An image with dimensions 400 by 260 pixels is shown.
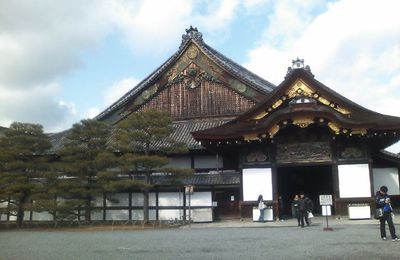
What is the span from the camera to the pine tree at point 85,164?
2672cm

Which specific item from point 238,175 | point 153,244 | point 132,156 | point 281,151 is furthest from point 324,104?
point 153,244

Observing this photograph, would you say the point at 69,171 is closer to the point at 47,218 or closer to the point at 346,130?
the point at 47,218

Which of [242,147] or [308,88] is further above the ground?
[308,88]

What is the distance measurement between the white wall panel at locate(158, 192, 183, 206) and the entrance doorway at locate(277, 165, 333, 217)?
6944mm

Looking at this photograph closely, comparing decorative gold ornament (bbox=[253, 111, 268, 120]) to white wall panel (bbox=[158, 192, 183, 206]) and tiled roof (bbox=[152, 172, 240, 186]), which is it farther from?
white wall panel (bbox=[158, 192, 183, 206])

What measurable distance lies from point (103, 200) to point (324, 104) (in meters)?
15.1

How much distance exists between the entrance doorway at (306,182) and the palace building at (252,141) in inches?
2.8

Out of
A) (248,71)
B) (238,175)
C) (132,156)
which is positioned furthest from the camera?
(248,71)

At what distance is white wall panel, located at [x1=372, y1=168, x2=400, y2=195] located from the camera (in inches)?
1114

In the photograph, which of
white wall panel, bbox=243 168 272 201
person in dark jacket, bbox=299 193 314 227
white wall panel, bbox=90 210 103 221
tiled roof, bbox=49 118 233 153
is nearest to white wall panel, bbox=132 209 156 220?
white wall panel, bbox=90 210 103 221

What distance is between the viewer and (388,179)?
28500mm

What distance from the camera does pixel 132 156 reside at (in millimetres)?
26094

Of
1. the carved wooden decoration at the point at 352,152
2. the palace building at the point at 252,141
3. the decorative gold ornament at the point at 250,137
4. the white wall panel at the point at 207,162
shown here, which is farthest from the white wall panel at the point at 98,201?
the carved wooden decoration at the point at 352,152

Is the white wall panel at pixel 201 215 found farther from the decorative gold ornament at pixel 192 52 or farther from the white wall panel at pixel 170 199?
the decorative gold ornament at pixel 192 52
